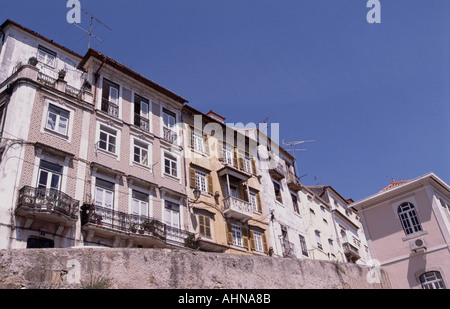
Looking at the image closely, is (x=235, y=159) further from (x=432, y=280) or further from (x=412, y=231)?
(x=432, y=280)

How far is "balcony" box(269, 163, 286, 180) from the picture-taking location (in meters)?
35.3

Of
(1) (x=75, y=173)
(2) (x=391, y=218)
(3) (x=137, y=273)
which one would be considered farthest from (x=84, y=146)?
(2) (x=391, y=218)

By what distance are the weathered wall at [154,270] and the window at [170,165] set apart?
459 inches

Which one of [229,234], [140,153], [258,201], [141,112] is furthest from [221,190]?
[141,112]

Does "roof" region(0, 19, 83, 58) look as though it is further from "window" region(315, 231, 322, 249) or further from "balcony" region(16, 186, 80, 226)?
"window" region(315, 231, 322, 249)

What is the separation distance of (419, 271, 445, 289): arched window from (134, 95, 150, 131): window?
1670 centimetres

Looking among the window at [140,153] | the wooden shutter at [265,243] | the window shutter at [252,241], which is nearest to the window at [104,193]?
the window at [140,153]

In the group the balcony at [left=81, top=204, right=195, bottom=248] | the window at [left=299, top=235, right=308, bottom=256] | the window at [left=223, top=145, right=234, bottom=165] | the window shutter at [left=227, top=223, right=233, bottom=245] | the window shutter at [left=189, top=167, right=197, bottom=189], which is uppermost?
the window at [left=223, top=145, right=234, bottom=165]

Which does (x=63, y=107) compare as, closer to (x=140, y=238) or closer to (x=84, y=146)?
(x=84, y=146)

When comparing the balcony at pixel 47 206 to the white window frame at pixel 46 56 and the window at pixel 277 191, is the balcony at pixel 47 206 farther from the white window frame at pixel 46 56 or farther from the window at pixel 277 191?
the window at pixel 277 191

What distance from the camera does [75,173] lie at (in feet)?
68.0

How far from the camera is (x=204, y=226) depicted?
26.2m

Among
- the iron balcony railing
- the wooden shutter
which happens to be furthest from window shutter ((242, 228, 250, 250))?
the iron balcony railing
